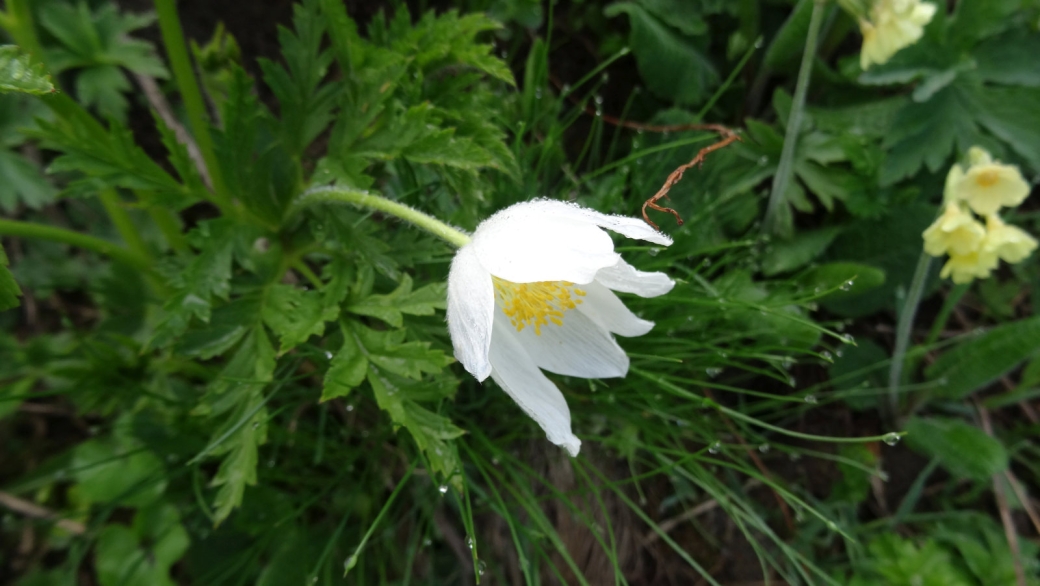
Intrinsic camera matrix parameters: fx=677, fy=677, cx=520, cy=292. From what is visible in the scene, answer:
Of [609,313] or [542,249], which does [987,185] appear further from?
[542,249]

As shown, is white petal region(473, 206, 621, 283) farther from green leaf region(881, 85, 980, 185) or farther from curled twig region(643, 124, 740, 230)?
green leaf region(881, 85, 980, 185)

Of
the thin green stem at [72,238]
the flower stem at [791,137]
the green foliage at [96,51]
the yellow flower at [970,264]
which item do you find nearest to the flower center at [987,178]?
the yellow flower at [970,264]

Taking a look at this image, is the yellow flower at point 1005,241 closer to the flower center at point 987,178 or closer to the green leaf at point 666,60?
the flower center at point 987,178

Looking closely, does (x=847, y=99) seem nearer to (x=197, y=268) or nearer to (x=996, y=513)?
(x=996, y=513)

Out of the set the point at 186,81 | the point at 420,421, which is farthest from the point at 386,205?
the point at 186,81

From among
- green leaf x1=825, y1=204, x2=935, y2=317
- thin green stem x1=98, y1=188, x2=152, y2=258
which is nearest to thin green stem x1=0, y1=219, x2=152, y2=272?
thin green stem x1=98, y1=188, x2=152, y2=258
